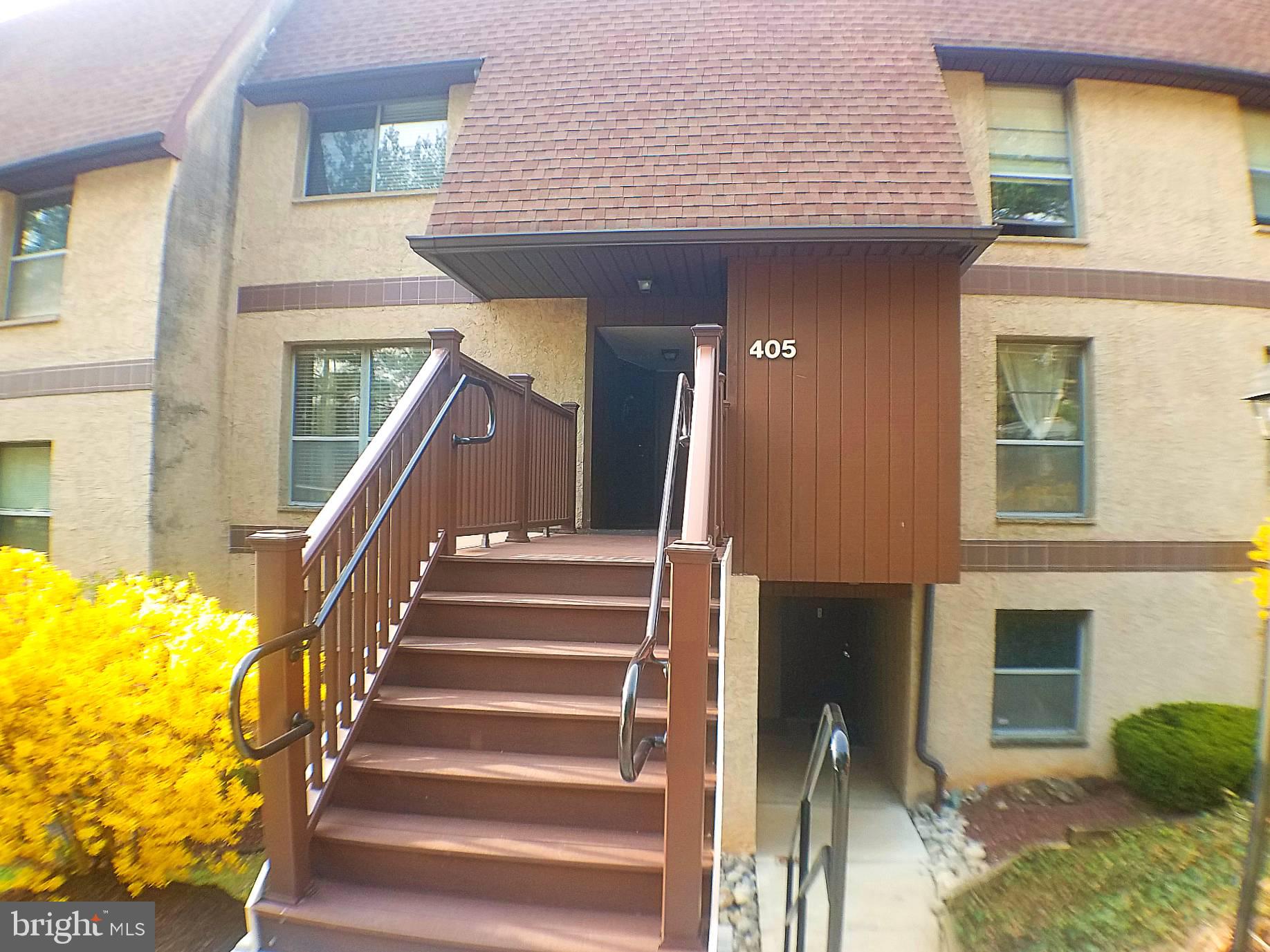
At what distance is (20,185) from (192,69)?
228cm

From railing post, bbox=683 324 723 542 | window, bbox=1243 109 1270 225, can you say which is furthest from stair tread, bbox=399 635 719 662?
window, bbox=1243 109 1270 225

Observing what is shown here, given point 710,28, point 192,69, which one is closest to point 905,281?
point 710,28

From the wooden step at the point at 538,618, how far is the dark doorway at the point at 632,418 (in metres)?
2.89

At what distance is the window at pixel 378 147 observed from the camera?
6.91m

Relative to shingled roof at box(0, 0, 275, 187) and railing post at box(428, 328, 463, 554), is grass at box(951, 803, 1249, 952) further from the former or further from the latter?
shingled roof at box(0, 0, 275, 187)

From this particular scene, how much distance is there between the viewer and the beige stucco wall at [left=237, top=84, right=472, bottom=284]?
6762 mm

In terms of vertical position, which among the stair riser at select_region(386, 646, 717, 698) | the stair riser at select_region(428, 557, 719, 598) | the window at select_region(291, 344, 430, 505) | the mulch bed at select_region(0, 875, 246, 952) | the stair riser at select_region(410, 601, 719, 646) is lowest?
the mulch bed at select_region(0, 875, 246, 952)

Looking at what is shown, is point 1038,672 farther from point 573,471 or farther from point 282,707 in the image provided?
point 282,707

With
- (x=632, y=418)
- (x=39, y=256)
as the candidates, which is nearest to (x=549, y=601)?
(x=632, y=418)

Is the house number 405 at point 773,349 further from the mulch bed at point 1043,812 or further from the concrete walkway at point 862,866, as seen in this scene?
the mulch bed at point 1043,812

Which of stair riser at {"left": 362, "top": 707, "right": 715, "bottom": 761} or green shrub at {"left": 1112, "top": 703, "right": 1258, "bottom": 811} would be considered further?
green shrub at {"left": 1112, "top": 703, "right": 1258, "bottom": 811}

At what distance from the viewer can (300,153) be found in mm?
7043

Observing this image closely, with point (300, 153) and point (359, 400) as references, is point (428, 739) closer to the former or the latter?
point (359, 400)

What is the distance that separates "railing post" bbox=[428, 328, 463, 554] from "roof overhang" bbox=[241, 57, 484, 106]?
168 inches
